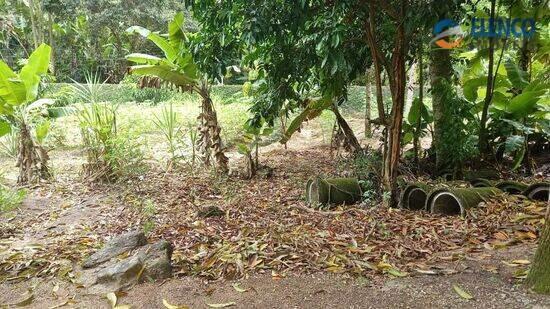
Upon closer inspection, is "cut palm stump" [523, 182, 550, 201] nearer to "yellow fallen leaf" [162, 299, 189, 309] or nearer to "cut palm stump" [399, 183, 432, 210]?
"cut palm stump" [399, 183, 432, 210]

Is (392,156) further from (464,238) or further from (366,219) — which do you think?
(464,238)

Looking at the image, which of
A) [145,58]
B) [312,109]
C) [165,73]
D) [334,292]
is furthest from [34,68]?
[334,292]

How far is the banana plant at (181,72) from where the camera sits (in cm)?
600

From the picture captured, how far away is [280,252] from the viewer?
3.36m

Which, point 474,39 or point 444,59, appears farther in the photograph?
point 444,59

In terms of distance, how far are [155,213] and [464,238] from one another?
10.3 feet

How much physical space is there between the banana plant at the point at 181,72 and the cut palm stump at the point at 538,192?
3920 mm

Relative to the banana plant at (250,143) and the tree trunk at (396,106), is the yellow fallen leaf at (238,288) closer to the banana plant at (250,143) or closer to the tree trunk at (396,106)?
the tree trunk at (396,106)

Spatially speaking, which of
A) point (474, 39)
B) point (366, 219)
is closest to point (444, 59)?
point (474, 39)

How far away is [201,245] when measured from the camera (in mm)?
3668

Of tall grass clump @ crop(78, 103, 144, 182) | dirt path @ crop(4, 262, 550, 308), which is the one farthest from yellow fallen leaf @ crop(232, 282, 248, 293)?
tall grass clump @ crop(78, 103, 144, 182)

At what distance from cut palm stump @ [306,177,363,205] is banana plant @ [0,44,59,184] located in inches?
161

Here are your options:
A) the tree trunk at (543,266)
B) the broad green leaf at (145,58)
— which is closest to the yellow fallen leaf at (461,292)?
the tree trunk at (543,266)

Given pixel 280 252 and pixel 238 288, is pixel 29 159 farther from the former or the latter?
pixel 238 288
